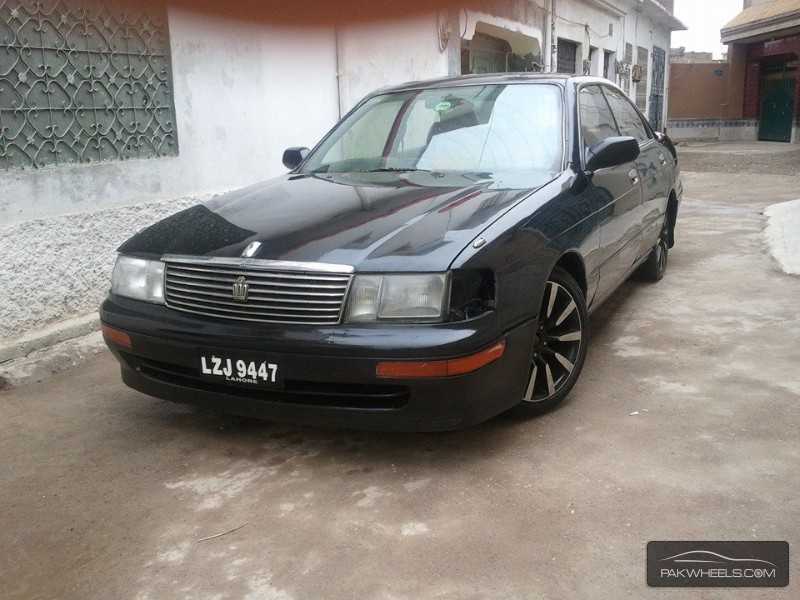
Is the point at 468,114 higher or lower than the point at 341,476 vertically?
higher

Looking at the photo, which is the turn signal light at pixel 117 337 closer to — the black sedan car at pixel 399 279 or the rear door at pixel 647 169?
the black sedan car at pixel 399 279

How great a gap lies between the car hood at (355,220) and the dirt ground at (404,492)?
2.70ft

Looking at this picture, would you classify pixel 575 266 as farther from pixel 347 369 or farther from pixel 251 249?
pixel 251 249

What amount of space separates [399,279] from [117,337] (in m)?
1.28

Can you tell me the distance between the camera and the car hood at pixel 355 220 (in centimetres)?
267

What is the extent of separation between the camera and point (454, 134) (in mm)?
3764

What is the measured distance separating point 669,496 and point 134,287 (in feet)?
7.24

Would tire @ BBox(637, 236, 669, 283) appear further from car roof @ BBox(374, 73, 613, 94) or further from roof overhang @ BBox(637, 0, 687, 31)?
roof overhang @ BBox(637, 0, 687, 31)

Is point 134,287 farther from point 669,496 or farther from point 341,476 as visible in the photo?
point 669,496

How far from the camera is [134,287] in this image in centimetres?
307

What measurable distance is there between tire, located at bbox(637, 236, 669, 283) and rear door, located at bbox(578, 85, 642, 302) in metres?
0.95

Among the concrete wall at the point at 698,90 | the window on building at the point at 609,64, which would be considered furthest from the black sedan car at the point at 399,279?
the concrete wall at the point at 698,90

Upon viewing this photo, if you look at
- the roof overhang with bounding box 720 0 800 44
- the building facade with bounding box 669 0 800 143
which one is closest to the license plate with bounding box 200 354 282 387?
the roof overhang with bounding box 720 0 800 44

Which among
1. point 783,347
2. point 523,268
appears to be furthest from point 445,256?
point 783,347
